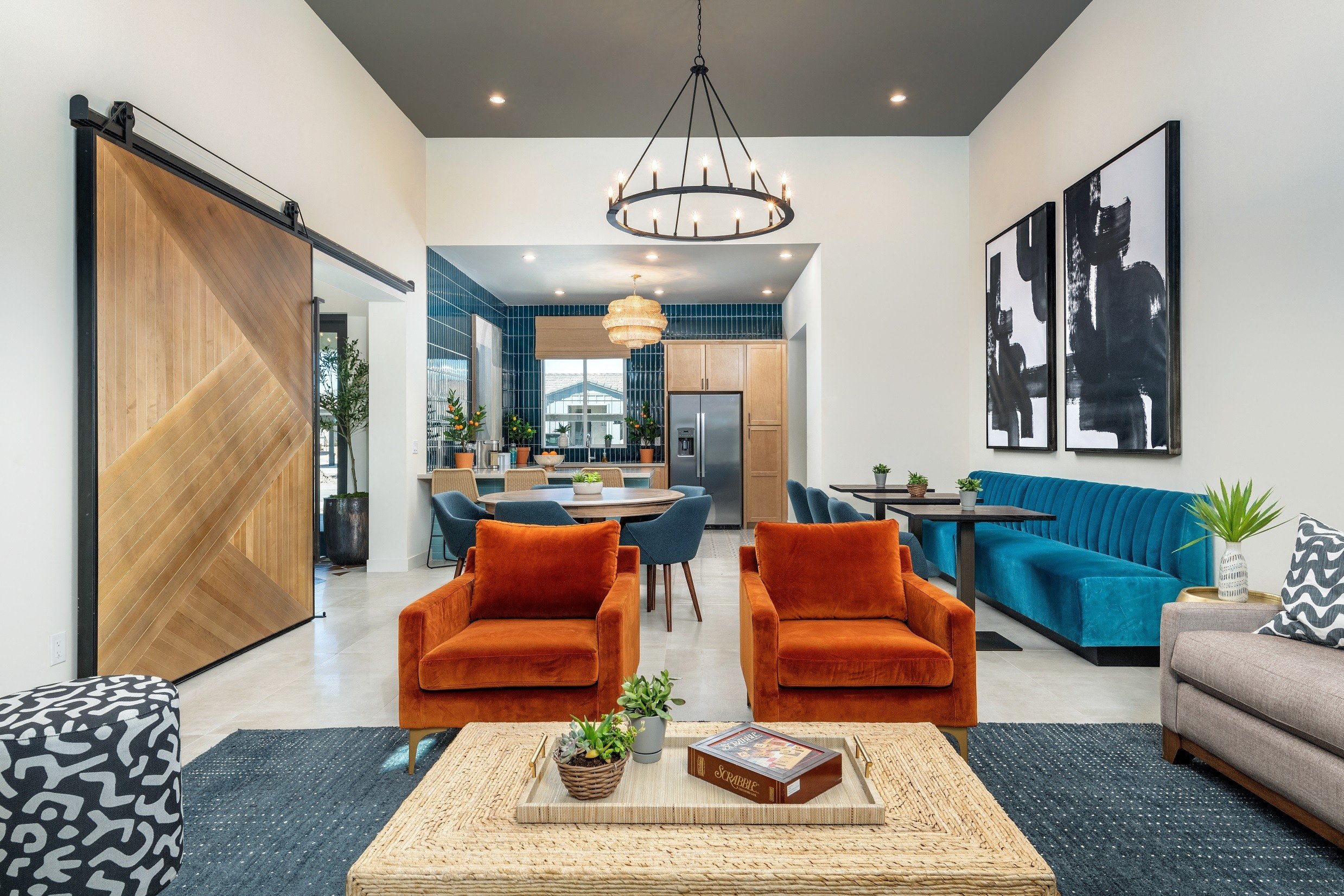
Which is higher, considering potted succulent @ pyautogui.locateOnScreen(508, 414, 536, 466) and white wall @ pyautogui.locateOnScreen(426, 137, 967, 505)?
white wall @ pyautogui.locateOnScreen(426, 137, 967, 505)

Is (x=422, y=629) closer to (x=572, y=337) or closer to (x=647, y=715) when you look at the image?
(x=647, y=715)

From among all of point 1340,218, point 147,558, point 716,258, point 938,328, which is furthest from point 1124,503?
point 147,558

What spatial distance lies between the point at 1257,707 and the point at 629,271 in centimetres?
628

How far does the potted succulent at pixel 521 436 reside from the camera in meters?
8.56

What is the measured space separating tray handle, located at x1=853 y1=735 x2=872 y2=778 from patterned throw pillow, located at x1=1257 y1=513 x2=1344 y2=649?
1.50 meters

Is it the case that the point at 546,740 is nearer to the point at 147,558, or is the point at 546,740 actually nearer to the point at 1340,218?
the point at 147,558

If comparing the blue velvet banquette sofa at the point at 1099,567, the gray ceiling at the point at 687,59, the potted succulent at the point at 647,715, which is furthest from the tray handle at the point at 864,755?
the gray ceiling at the point at 687,59

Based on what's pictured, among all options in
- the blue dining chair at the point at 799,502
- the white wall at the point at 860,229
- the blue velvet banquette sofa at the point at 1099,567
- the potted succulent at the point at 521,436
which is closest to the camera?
the blue velvet banquette sofa at the point at 1099,567

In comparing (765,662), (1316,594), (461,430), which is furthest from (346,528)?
(1316,594)

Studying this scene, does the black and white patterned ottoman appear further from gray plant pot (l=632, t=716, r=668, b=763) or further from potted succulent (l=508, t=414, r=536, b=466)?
potted succulent (l=508, t=414, r=536, b=466)

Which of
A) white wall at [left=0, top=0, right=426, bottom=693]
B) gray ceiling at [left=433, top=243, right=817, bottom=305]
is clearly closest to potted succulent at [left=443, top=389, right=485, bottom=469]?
gray ceiling at [left=433, top=243, right=817, bottom=305]

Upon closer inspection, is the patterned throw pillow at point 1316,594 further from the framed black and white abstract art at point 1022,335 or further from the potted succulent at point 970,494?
the framed black and white abstract art at point 1022,335

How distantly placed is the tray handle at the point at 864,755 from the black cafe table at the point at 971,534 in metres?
2.26

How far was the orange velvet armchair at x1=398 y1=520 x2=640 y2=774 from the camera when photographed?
229cm
